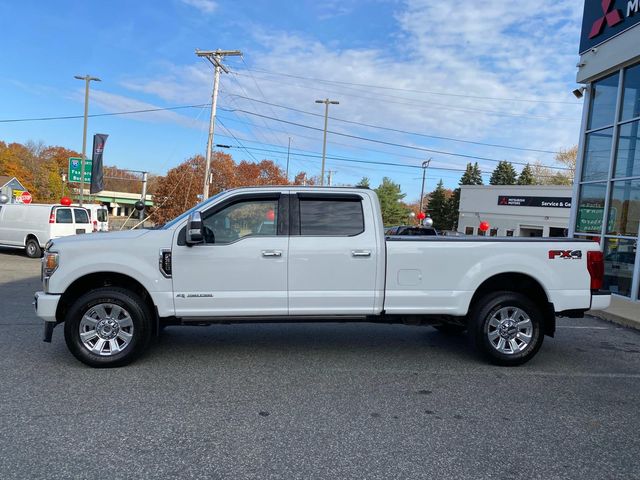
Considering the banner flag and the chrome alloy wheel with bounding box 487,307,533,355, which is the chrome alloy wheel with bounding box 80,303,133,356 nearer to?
the chrome alloy wheel with bounding box 487,307,533,355

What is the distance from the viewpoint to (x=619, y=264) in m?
11.8

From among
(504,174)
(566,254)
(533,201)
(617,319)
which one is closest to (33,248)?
(566,254)

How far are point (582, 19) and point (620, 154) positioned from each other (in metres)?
4.10

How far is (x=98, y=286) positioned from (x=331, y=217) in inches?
105

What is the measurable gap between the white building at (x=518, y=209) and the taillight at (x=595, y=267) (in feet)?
135

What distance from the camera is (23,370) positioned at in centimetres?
489

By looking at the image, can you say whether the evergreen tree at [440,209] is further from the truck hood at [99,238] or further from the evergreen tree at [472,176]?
the truck hood at [99,238]

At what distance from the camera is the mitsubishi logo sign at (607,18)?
38.0 ft

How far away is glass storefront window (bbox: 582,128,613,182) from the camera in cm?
1247

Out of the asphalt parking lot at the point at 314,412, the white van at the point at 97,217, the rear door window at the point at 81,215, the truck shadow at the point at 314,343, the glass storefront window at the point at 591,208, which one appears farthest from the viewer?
the white van at the point at 97,217

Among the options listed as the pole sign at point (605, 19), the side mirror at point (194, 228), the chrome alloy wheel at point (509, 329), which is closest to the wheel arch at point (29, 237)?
the side mirror at point (194, 228)

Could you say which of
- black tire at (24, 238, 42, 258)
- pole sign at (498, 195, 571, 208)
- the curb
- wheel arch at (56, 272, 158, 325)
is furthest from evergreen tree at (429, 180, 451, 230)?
wheel arch at (56, 272, 158, 325)

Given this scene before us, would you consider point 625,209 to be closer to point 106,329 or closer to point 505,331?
point 505,331

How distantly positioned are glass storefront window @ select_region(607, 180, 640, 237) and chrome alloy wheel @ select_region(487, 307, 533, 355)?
307 inches
